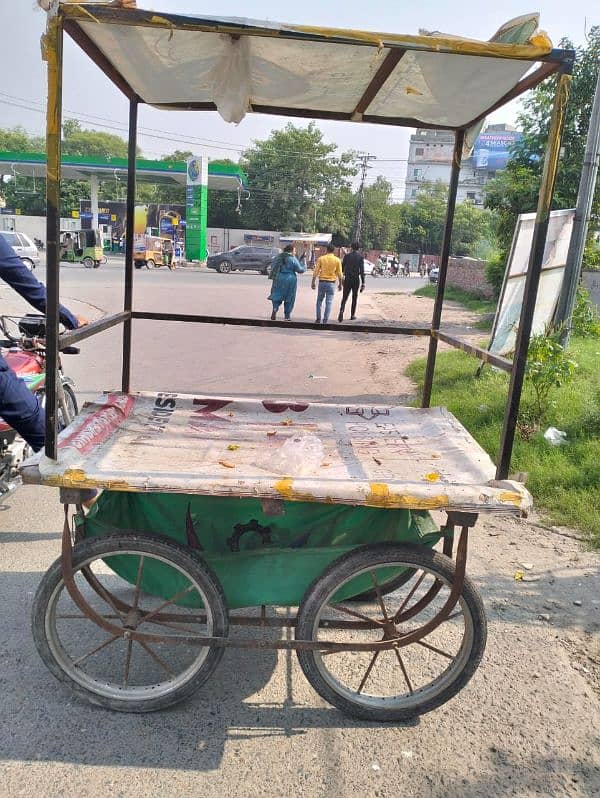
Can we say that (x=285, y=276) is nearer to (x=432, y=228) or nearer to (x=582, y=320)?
(x=582, y=320)

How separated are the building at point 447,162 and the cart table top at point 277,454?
85836mm

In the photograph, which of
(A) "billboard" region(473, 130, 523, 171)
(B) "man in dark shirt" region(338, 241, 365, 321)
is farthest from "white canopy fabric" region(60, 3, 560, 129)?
(A) "billboard" region(473, 130, 523, 171)

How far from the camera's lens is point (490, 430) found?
17.5 feet

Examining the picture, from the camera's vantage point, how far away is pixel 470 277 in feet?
80.2

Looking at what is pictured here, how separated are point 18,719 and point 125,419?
52.1 inches

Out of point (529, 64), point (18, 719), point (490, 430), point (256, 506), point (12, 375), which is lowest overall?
point (18, 719)

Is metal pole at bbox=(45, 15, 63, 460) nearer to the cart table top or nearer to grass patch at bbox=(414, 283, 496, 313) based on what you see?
the cart table top

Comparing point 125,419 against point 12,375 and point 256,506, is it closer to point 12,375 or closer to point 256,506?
point 12,375

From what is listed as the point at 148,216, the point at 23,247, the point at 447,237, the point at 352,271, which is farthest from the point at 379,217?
the point at 447,237

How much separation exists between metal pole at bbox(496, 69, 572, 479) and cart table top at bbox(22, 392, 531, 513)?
21cm

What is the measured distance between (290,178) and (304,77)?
50.8m

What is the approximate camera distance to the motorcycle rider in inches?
123

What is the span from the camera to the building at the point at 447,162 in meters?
85.9

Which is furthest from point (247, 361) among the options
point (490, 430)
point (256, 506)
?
point (256, 506)
